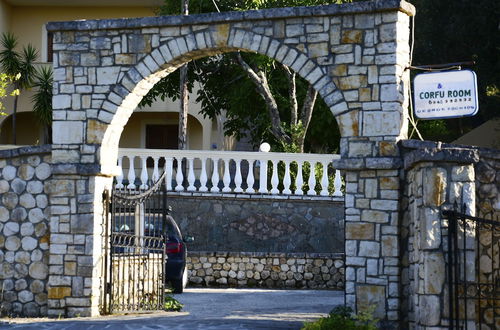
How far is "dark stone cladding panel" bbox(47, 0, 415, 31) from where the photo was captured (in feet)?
41.6

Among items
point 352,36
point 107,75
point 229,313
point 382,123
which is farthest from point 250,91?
point 382,123

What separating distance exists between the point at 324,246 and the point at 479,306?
9189mm

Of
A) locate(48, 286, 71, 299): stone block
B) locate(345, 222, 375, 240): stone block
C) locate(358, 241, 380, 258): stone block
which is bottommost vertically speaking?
locate(48, 286, 71, 299): stone block

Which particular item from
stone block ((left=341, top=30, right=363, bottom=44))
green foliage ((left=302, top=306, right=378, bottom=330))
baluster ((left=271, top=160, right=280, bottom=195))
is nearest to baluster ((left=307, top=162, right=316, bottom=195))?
baluster ((left=271, top=160, right=280, bottom=195))

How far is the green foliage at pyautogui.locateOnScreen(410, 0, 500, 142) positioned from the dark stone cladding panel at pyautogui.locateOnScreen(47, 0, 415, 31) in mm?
12263

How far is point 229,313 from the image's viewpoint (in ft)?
46.3

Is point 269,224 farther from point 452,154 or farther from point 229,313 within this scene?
point 452,154

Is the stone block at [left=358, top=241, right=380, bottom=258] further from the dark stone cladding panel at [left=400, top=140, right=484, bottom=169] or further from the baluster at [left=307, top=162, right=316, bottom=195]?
the baluster at [left=307, top=162, right=316, bottom=195]

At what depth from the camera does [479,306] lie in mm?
10438

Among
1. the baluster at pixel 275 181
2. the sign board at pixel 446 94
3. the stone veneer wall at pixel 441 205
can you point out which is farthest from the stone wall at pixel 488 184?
the baluster at pixel 275 181

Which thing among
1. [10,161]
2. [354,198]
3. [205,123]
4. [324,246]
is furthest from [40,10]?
[354,198]

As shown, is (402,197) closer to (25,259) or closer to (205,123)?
(25,259)

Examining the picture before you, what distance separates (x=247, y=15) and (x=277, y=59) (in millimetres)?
710

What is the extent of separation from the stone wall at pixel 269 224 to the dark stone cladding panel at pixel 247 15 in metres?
6.59
